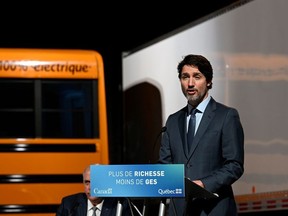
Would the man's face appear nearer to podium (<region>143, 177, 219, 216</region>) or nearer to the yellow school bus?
podium (<region>143, 177, 219, 216</region>)

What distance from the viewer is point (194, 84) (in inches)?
221

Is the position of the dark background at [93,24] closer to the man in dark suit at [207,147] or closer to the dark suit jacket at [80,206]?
the dark suit jacket at [80,206]

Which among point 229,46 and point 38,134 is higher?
point 229,46

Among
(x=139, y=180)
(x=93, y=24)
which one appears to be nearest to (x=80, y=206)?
(x=139, y=180)

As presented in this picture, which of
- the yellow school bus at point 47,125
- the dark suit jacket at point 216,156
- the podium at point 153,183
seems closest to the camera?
the podium at point 153,183

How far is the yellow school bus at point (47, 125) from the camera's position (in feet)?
35.2

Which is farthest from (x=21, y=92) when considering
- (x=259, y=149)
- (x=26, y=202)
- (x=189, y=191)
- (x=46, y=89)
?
(x=189, y=191)

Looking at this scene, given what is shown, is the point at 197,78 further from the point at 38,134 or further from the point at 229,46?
the point at 38,134

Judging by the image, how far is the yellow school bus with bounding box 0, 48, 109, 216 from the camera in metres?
10.7

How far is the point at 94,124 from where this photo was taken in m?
11.2

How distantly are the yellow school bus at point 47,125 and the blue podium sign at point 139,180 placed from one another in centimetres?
541

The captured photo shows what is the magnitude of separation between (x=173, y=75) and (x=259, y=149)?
287 centimetres

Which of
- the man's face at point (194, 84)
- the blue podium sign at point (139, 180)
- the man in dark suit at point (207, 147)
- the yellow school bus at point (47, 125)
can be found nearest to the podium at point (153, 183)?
the blue podium sign at point (139, 180)

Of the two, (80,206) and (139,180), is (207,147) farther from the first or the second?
(80,206)
